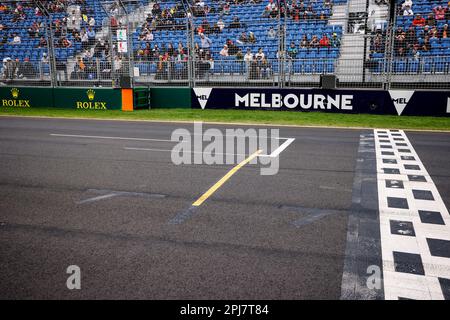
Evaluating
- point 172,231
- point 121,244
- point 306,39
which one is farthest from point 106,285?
point 306,39

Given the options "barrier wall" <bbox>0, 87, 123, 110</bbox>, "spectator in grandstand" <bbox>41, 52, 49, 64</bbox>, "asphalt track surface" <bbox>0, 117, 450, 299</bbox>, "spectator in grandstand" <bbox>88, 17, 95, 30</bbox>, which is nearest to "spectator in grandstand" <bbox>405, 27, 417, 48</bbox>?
"asphalt track surface" <bbox>0, 117, 450, 299</bbox>

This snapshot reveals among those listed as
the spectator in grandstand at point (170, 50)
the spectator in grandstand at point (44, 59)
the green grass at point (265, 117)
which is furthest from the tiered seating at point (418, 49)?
the spectator in grandstand at point (44, 59)

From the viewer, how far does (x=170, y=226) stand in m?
5.41

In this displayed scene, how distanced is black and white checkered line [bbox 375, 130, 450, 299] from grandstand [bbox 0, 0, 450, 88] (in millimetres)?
9035

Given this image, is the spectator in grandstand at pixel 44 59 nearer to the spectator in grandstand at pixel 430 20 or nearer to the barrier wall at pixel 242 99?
the barrier wall at pixel 242 99

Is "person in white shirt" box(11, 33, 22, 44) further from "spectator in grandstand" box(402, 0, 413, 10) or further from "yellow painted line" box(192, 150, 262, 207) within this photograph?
"spectator in grandstand" box(402, 0, 413, 10)

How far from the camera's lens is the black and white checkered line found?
392cm

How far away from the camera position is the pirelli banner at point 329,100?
16.0m

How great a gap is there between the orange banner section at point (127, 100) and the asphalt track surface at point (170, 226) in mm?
9478

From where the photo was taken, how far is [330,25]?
18016 millimetres

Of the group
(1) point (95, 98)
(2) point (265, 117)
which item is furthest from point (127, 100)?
(2) point (265, 117)

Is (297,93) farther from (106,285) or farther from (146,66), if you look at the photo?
(106,285)
